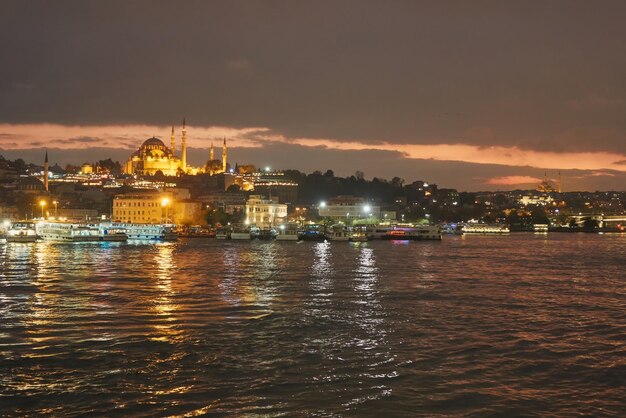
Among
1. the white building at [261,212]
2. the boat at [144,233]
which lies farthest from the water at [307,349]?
the white building at [261,212]

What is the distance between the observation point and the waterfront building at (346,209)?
9547 centimetres

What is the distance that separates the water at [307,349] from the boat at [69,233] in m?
31.8

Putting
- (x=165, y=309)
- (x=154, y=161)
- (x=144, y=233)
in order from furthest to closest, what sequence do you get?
(x=154, y=161) → (x=144, y=233) → (x=165, y=309)

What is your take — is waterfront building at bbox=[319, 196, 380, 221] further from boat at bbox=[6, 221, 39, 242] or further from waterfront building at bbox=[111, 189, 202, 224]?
boat at bbox=[6, 221, 39, 242]

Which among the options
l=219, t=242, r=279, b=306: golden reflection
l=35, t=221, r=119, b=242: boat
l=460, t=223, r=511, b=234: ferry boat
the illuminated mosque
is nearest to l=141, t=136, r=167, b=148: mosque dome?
the illuminated mosque

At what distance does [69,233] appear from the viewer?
162ft

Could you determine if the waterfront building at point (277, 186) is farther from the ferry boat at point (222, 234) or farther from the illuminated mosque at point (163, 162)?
the ferry boat at point (222, 234)

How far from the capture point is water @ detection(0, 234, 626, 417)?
286 inches

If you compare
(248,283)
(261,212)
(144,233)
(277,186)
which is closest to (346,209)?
(261,212)

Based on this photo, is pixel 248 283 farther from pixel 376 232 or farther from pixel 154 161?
pixel 154 161

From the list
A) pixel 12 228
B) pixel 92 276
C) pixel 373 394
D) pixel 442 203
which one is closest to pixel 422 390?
pixel 373 394

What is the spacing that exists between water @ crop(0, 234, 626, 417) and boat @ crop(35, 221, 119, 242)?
→ 31.8 m

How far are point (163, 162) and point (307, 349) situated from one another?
358 feet

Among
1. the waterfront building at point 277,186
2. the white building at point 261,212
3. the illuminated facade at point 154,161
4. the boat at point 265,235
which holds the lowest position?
the boat at point 265,235
